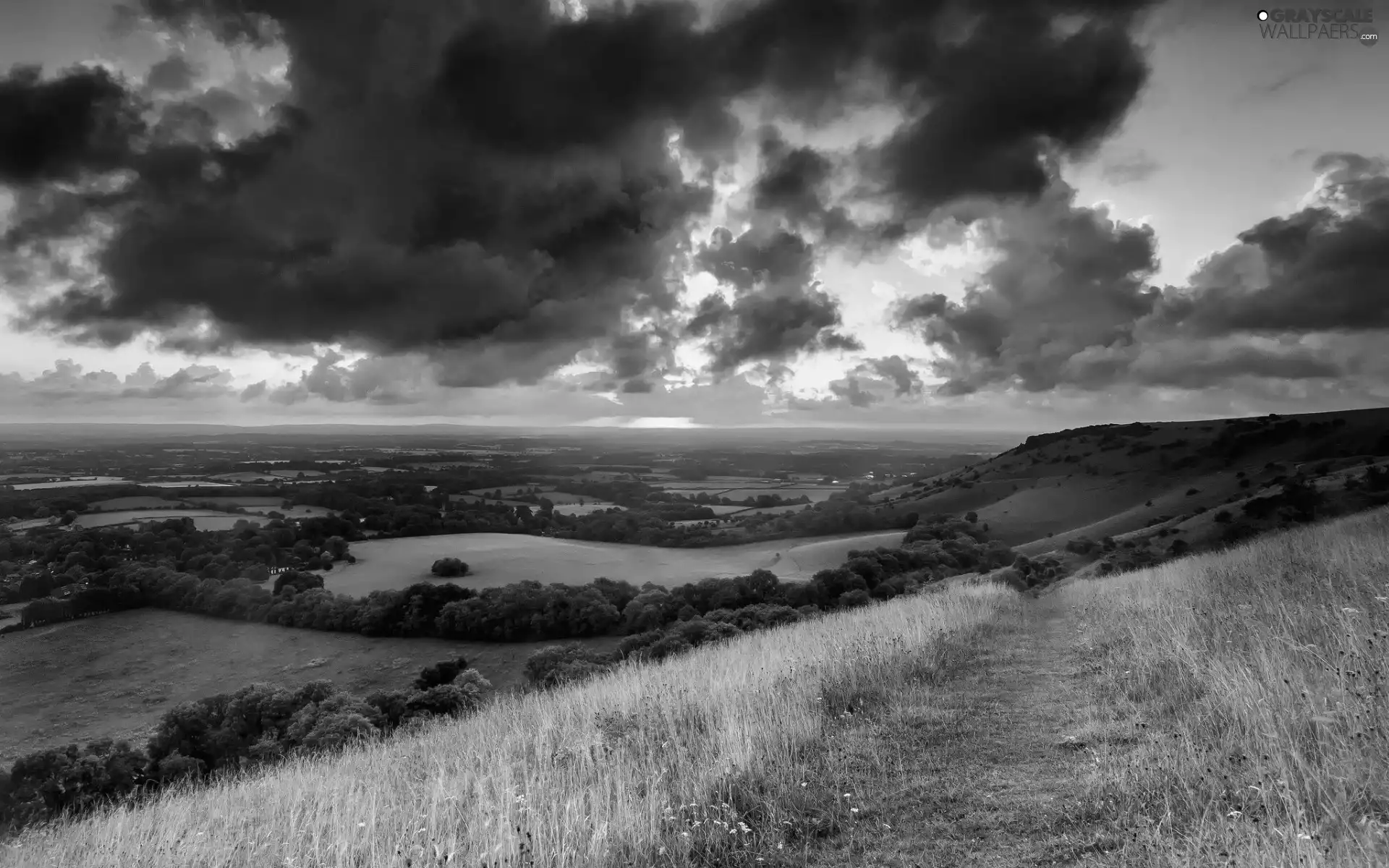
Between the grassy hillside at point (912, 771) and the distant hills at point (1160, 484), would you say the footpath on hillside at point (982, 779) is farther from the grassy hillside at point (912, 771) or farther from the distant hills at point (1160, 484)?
the distant hills at point (1160, 484)

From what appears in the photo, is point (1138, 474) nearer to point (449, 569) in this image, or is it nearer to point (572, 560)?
point (572, 560)

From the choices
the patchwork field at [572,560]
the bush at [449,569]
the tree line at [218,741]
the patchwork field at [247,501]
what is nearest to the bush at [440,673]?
the tree line at [218,741]

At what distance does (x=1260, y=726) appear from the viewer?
565cm

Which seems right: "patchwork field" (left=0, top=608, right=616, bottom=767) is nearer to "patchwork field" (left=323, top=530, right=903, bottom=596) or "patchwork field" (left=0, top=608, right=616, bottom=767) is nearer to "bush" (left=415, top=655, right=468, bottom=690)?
"bush" (left=415, top=655, right=468, bottom=690)

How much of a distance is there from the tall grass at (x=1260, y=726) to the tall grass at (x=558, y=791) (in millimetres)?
3230

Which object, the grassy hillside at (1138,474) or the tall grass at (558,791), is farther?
the grassy hillside at (1138,474)

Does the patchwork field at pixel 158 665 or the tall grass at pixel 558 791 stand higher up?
the tall grass at pixel 558 791

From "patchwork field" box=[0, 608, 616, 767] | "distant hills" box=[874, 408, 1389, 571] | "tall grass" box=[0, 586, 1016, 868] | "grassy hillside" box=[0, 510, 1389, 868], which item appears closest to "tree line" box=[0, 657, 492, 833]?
"patchwork field" box=[0, 608, 616, 767]

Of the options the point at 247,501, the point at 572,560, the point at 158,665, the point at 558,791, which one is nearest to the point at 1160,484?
the point at 572,560

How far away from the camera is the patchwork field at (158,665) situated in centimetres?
4478

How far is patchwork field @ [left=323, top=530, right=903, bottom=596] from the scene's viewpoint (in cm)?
7119

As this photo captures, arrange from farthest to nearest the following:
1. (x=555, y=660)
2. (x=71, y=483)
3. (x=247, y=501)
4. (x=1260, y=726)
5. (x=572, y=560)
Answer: (x=247, y=501) < (x=71, y=483) < (x=572, y=560) < (x=555, y=660) < (x=1260, y=726)

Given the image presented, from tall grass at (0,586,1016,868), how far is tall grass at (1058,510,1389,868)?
3230 millimetres

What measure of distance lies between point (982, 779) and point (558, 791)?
182 inches
